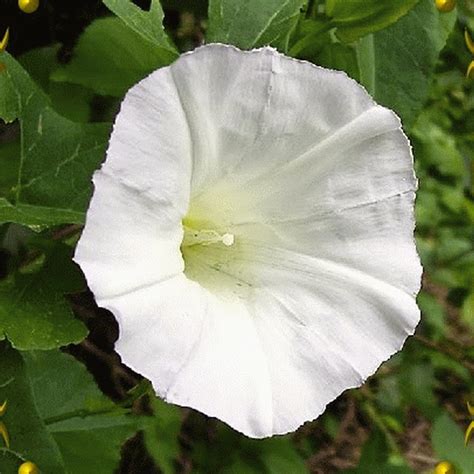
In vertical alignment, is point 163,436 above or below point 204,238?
below

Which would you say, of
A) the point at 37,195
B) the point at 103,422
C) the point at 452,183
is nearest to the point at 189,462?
the point at 103,422

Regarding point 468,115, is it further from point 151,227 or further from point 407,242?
point 151,227

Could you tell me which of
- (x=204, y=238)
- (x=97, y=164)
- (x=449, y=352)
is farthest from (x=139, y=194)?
(x=449, y=352)

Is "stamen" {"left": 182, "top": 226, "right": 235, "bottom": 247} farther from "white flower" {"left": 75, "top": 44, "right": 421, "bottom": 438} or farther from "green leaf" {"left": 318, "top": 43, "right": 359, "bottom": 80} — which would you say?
"green leaf" {"left": 318, "top": 43, "right": 359, "bottom": 80}

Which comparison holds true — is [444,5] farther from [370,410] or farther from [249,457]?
[370,410]

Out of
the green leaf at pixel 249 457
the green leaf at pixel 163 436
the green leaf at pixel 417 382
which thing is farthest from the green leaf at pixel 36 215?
the green leaf at pixel 417 382

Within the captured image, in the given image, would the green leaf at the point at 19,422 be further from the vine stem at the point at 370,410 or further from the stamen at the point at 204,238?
the vine stem at the point at 370,410

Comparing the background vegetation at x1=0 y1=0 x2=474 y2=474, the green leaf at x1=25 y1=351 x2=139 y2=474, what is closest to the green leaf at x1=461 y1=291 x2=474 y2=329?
the background vegetation at x1=0 y1=0 x2=474 y2=474
